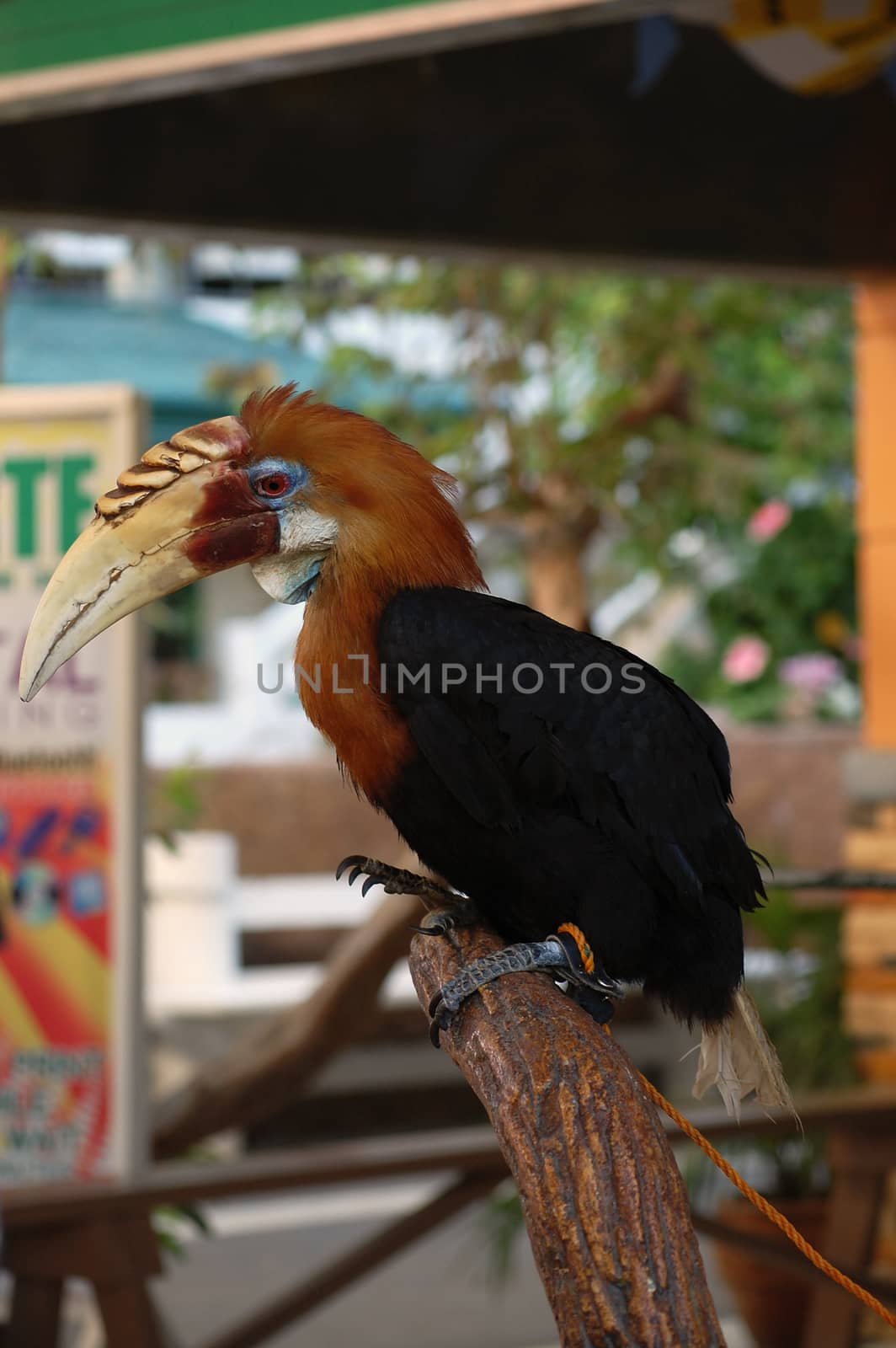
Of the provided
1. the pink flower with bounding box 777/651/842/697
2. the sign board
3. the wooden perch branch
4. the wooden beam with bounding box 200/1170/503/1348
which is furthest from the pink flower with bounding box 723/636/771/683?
the wooden perch branch

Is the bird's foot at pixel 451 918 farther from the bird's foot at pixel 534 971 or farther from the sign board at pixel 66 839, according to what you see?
the sign board at pixel 66 839

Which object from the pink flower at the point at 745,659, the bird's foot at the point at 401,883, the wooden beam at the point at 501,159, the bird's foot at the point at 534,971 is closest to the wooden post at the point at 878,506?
the wooden beam at the point at 501,159

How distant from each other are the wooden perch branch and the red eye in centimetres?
42

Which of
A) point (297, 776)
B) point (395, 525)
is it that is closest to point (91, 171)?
point (395, 525)

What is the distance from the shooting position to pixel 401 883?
124cm

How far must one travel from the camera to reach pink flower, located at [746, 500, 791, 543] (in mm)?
6277

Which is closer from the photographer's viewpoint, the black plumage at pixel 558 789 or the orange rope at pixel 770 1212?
the orange rope at pixel 770 1212

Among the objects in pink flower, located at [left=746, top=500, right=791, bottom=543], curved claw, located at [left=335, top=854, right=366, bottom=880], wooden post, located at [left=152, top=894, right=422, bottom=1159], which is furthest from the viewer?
pink flower, located at [left=746, top=500, right=791, bottom=543]

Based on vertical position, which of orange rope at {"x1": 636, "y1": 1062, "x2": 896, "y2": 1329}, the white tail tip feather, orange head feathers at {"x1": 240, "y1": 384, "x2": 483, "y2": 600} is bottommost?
orange rope at {"x1": 636, "y1": 1062, "x2": 896, "y2": 1329}

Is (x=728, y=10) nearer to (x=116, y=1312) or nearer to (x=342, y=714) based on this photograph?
(x=342, y=714)

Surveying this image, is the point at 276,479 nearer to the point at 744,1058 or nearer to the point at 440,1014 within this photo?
the point at 440,1014

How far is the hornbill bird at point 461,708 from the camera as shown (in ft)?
3.44

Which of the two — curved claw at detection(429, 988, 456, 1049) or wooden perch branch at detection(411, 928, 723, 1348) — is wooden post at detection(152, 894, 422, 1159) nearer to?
curved claw at detection(429, 988, 456, 1049)

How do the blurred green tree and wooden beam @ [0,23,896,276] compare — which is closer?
wooden beam @ [0,23,896,276]
